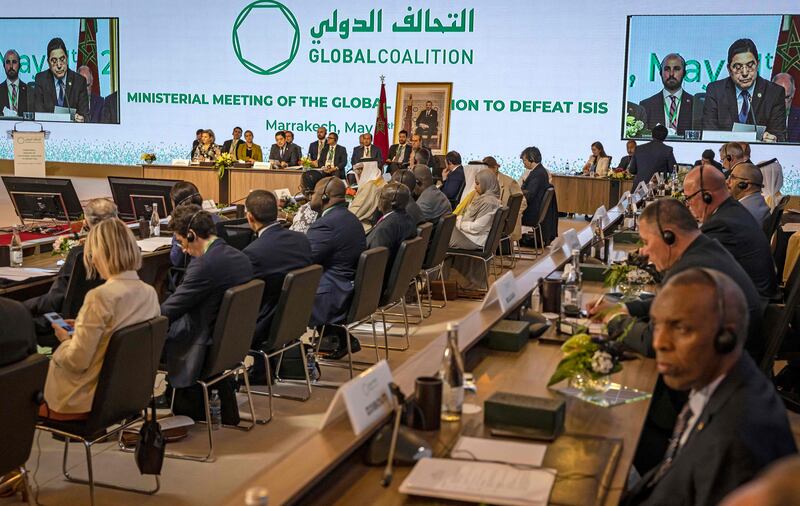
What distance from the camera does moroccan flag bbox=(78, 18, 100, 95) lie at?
18688 millimetres

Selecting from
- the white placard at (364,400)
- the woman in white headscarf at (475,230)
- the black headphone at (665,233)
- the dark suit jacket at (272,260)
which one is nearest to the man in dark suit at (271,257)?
the dark suit jacket at (272,260)

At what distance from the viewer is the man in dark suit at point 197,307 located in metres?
4.61

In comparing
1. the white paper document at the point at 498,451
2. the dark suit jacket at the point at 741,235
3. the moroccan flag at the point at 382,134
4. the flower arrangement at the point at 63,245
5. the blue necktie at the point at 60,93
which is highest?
the blue necktie at the point at 60,93

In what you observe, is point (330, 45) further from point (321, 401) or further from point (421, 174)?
point (321, 401)

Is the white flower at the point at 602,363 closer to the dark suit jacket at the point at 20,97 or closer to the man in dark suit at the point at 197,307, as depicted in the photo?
the man in dark suit at the point at 197,307

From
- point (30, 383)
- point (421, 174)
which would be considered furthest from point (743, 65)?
point (30, 383)

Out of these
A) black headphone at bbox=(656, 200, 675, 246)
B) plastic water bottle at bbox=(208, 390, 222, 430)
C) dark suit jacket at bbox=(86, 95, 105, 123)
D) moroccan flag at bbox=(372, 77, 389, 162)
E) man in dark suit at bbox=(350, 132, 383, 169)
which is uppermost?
dark suit jacket at bbox=(86, 95, 105, 123)

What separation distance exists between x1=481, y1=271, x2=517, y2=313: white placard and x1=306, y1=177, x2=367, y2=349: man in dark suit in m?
2.03

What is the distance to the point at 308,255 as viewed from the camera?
5.62 meters

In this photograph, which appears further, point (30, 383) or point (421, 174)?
point (421, 174)

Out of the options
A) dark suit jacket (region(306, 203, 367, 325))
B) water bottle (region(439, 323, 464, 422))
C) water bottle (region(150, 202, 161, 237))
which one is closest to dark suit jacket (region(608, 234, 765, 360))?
water bottle (region(439, 323, 464, 422))

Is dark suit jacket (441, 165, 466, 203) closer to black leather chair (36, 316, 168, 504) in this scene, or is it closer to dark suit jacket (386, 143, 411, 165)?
dark suit jacket (386, 143, 411, 165)

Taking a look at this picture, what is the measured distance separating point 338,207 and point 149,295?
95.6 inches

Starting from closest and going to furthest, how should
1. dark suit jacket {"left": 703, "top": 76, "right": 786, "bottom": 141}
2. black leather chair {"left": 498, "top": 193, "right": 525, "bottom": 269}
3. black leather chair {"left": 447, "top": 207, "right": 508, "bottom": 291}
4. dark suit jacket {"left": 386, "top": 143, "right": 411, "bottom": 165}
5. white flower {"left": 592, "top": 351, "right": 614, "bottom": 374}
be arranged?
1. white flower {"left": 592, "top": 351, "right": 614, "bottom": 374}
2. black leather chair {"left": 447, "top": 207, "right": 508, "bottom": 291}
3. black leather chair {"left": 498, "top": 193, "right": 525, "bottom": 269}
4. dark suit jacket {"left": 386, "top": 143, "right": 411, "bottom": 165}
5. dark suit jacket {"left": 703, "top": 76, "right": 786, "bottom": 141}
